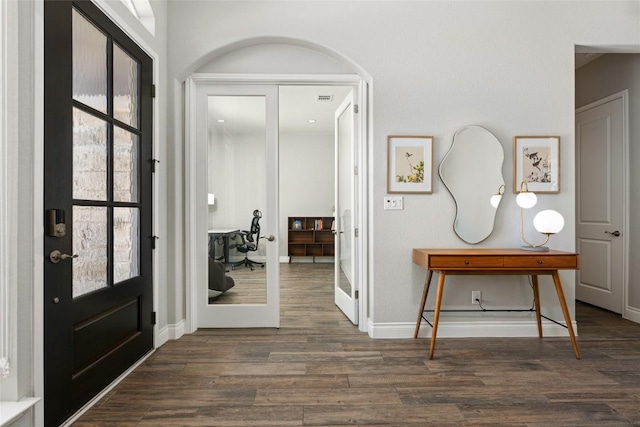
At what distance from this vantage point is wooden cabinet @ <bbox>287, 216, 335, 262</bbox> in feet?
25.8

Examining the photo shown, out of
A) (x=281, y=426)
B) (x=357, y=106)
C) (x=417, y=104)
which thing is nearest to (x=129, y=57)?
(x=357, y=106)

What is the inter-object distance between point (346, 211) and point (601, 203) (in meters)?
2.78

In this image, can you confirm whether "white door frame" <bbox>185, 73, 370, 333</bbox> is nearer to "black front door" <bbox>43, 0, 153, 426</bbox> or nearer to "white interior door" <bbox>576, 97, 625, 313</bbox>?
"black front door" <bbox>43, 0, 153, 426</bbox>

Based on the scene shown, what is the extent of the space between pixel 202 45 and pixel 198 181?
1.16 metres

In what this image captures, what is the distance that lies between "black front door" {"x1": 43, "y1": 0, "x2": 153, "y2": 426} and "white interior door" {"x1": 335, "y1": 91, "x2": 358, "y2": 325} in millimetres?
1760

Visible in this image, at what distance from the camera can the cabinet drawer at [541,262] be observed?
8.95 ft

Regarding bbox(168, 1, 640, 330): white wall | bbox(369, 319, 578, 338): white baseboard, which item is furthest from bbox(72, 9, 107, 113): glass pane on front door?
bbox(369, 319, 578, 338): white baseboard

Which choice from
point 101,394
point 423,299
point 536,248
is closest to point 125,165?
point 101,394

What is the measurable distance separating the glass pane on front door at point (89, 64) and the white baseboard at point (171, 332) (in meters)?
1.78

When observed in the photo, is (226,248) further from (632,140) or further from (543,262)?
(632,140)

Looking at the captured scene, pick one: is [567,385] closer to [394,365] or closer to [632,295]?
[394,365]

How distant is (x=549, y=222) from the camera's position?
2.91 meters

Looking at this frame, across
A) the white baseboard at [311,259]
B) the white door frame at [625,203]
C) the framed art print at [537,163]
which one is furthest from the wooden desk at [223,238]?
the white baseboard at [311,259]

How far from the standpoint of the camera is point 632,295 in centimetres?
365
